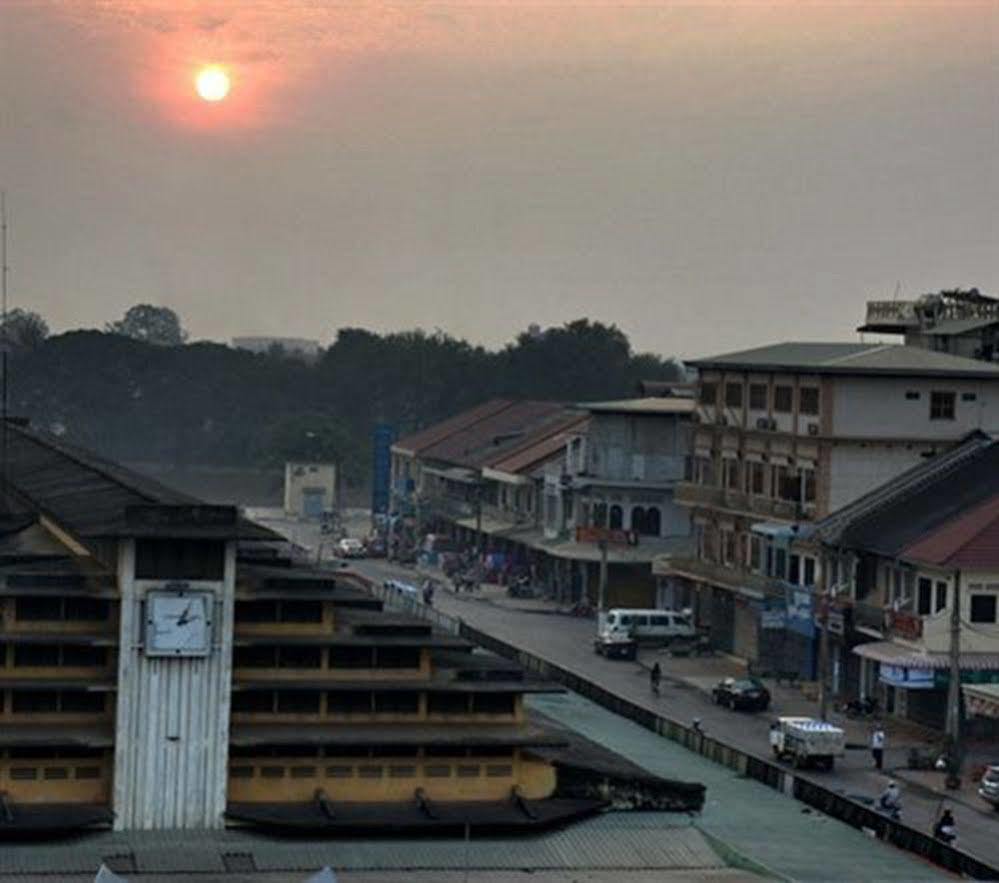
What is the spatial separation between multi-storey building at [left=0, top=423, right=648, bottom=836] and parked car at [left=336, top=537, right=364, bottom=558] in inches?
3510

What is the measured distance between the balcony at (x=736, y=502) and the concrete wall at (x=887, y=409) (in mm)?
3632

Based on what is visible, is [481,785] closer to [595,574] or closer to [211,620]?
[211,620]

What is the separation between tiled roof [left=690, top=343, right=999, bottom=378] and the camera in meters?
97.6

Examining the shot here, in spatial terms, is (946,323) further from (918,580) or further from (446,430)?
(446,430)

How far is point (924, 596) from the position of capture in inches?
3383

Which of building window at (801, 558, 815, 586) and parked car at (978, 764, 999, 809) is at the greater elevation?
building window at (801, 558, 815, 586)

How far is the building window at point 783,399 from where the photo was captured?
101m

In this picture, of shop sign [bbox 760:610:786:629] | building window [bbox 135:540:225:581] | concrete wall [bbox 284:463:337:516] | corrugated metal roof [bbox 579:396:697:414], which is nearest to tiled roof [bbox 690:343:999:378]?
shop sign [bbox 760:610:786:629]

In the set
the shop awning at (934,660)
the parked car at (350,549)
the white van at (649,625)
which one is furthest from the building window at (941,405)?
the parked car at (350,549)

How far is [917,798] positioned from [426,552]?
269 ft

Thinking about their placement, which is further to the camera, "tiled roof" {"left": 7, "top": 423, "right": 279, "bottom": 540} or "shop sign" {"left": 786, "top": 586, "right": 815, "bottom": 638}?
"shop sign" {"left": 786, "top": 586, "right": 815, "bottom": 638}

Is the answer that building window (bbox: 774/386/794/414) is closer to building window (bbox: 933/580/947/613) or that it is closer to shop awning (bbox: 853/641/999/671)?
building window (bbox: 933/580/947/613)

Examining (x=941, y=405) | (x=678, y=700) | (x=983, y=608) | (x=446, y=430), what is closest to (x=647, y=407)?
(x=941, y=405)

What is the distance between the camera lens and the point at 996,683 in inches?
3231
